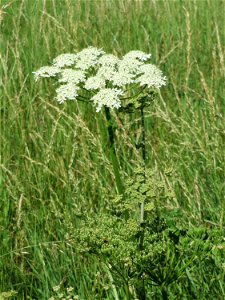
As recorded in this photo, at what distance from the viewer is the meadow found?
252 centimetres

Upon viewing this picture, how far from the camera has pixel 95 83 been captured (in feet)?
6.45

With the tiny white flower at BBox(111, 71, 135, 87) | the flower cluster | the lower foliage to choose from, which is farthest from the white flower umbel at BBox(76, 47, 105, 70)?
the lower foliage

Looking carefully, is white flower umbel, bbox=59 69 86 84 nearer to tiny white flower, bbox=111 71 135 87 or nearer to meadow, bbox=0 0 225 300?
tiny white flower, bbox=111 71 135 87

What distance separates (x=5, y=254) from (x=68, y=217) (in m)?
0.35

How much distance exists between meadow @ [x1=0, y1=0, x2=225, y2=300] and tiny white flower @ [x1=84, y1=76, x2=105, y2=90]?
1.24 feet

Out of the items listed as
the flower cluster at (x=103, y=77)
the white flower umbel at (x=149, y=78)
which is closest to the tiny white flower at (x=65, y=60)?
the flower cluster at (x=103, y=77)

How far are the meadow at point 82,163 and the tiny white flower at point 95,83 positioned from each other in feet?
1.24

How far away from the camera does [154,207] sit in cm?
195

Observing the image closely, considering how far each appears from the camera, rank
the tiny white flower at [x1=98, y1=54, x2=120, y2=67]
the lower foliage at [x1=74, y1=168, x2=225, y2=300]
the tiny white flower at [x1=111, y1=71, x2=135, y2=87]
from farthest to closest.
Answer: the tiny white flower at [x1=98, y1=54, x2=120, y2=67], the tiny white flower at [x1=111, y1=71, x2=135, y2=87], the lower foliage at [x1=74, y1=168, x2=225, y2=300]

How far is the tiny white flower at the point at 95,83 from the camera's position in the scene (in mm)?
1953

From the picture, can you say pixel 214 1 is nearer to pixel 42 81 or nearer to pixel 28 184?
pixel 42 81

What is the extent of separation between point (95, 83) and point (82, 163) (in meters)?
1.03

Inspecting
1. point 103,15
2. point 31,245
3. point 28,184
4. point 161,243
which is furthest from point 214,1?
point 161,243

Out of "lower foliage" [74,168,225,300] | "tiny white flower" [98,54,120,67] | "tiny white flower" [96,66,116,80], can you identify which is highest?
"tiny white flower" [98,54,120,67]
